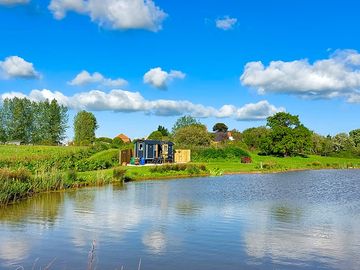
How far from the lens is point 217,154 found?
233ft

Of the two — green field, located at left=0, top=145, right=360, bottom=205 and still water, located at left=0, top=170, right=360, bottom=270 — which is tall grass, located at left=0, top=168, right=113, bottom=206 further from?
still water, located at left=0, top=170, right=360, bottom=270

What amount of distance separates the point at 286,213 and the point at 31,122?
100186 mm

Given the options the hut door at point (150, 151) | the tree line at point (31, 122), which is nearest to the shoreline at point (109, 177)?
the hut door at point (150, 151)

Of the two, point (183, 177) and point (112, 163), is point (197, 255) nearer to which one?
point (183, 177)

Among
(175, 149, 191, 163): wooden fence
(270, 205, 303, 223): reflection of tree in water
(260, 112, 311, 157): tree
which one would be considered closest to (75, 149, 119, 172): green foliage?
(175, 149, 191, 163): wooden fence

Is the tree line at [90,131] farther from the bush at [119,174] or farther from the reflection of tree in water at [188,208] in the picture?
the reflection of tree in water at [188,208]

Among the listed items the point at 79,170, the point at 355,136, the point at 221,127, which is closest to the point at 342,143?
the point at 355,136

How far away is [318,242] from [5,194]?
16.8 meters

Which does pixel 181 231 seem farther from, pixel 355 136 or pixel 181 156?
pixel 355 136

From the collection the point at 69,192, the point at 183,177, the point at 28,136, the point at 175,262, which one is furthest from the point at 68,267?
the point at 28,136

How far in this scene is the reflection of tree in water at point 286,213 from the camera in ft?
68.7

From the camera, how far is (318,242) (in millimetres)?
15883

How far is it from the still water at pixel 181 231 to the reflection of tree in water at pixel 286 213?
0.05 metres

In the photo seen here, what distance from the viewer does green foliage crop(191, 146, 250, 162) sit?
69062mm
